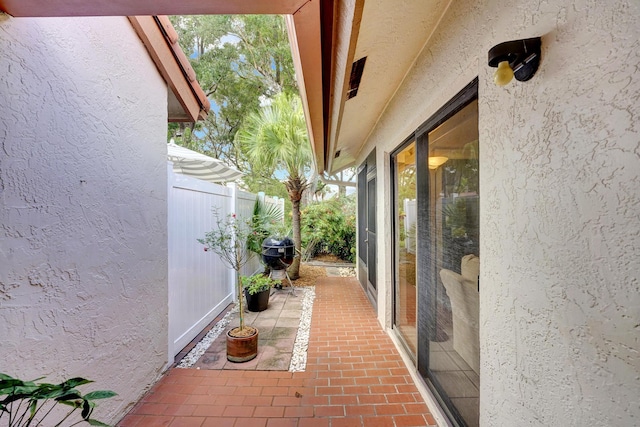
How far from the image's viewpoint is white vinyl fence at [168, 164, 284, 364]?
3.13 m

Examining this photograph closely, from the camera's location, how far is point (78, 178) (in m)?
1.88

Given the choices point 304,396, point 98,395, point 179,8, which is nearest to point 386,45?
point 179,8

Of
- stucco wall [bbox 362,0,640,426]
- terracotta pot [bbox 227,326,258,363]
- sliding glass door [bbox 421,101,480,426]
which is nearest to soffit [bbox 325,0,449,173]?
stucco wall [bbox 362,0,640,426]

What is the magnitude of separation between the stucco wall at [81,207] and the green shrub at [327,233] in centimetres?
630

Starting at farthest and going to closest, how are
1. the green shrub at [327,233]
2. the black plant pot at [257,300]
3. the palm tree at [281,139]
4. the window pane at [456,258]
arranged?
the green shrub at [327,233] < the palm tree at [281,139] < the black plant pot at [257,300] < the window pane at [456,258]

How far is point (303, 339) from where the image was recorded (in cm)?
357

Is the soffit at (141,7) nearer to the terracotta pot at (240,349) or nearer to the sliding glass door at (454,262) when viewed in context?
the sliding glass door at (454,262)

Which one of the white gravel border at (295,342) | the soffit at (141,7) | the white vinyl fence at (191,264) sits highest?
the soffit at (141,7)

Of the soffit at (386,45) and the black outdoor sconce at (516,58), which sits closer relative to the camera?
the black outdoor sconce at (516,58)

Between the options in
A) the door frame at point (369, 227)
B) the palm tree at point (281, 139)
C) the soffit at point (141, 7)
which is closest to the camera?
the soffit at point (141, 7)

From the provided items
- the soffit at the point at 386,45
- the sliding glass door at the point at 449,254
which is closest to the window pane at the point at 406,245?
the sliding glass door at the point at 449,254

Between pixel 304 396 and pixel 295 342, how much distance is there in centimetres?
104

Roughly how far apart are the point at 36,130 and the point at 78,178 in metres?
0.37

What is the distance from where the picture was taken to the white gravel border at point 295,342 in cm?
300
